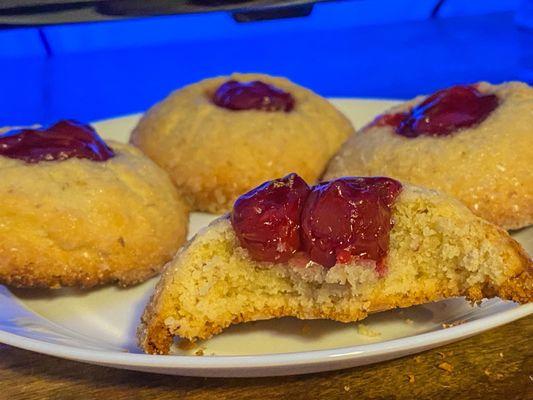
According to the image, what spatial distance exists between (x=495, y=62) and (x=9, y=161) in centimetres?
467

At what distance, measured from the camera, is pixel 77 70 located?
6184mm

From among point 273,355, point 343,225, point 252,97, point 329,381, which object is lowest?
point 329,381

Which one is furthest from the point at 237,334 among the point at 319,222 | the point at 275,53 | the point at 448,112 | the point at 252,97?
the point at 275,53

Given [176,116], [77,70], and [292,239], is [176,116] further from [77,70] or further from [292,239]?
[77,70]

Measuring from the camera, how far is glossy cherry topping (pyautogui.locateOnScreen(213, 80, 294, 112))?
3.35 metres

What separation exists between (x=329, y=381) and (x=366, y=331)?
230mm

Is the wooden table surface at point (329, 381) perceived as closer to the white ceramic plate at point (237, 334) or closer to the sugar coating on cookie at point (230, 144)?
the white ceramic plate at point (237, 334)

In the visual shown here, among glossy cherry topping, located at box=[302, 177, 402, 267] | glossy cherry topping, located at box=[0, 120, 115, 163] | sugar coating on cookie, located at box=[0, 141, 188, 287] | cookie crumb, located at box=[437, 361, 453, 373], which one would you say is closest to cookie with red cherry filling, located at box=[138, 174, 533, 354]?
glossy cherry topping, located at box=[302, 177, 402, 267]

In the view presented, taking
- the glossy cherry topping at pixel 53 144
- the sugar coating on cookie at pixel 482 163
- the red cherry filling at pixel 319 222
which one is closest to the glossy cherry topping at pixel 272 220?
the red cherry filling at pixel 319 222

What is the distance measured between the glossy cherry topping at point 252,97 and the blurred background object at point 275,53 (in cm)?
227

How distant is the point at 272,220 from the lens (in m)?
2.12

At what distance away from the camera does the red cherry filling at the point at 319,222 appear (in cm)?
209

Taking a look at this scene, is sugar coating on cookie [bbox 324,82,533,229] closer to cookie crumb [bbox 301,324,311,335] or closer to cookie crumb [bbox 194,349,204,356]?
cookie crumb [bbox 301,324,311,335]

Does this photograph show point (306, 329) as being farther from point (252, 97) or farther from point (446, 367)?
point (252, 97)
